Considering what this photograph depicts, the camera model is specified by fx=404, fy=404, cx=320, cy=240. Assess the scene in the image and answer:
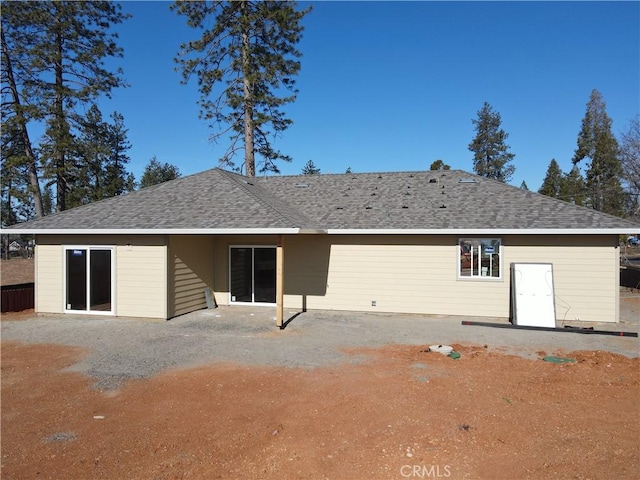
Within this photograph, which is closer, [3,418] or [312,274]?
[3,418]

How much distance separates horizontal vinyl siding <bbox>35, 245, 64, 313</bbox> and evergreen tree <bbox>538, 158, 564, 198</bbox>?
43.5 meters

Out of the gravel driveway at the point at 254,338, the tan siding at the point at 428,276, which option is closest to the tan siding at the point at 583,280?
the tan siding at the point at 428,276

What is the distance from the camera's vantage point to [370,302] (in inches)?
511

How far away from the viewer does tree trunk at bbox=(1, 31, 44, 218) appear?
1916 centimetres

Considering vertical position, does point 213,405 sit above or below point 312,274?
below

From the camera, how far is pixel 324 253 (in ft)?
43.8

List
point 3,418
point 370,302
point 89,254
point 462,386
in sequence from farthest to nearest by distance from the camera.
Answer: point 370,302, point 89,254, point 462,386, point 3,418

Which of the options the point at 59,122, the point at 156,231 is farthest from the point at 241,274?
the point at 59,122

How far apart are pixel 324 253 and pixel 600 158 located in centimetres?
3312

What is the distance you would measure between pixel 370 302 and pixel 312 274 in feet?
6.94

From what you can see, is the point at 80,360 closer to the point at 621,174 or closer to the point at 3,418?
the point at 3,418

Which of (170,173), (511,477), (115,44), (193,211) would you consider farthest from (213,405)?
(170,173)

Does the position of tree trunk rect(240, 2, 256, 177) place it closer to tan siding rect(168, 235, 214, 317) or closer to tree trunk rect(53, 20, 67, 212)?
tree trunk rect(53, 20, 67, 212)

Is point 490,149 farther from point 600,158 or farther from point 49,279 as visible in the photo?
point 49,279
